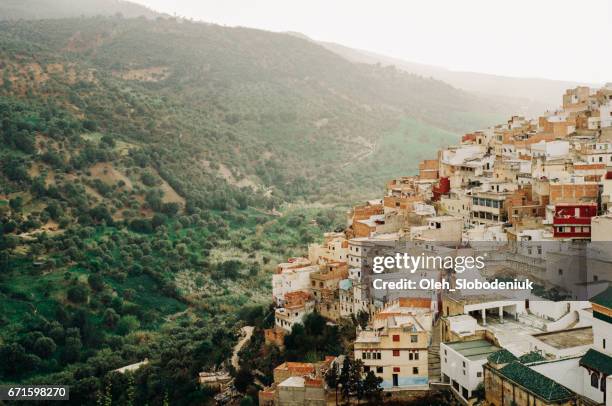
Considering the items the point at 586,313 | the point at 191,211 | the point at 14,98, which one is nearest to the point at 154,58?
the point at 14,98

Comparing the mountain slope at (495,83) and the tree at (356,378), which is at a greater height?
the mountain slope at (495,83)

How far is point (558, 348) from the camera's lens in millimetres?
15180

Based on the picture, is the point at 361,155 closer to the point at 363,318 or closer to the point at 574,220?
the point at 363,318

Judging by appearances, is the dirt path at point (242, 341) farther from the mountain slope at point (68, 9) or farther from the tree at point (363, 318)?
the mountain slope at point (68, 9)

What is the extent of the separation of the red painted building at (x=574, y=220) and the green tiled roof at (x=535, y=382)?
726cm

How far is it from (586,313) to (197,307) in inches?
918

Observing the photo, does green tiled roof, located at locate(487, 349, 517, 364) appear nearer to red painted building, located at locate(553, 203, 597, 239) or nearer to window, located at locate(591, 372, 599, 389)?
window, located at locate(591, 372, 599, 389)

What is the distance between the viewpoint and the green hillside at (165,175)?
31.7 m

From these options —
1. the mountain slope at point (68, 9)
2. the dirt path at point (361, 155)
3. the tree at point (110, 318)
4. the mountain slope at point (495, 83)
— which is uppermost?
the mountain slope at point (68, 9)

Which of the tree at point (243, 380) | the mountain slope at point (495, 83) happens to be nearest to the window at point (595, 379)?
the tree at point (243, 380)

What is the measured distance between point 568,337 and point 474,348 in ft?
7.03

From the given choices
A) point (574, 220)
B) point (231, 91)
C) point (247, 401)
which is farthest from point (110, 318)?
point (231, 91)

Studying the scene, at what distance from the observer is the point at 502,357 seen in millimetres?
14523

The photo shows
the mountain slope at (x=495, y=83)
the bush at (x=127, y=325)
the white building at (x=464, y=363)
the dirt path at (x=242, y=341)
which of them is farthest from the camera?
the mountain slope at (x=495, y=83)
